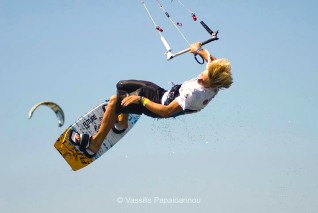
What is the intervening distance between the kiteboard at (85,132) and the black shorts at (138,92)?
6.50 ft

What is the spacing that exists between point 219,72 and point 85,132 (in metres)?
4.47

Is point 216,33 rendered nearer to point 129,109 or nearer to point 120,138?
point 129,109

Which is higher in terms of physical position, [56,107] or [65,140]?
[56,107]

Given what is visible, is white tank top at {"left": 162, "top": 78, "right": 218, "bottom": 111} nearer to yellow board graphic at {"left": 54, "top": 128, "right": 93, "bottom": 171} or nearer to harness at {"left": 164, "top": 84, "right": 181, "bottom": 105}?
harness at {"left": 164, "top": 84, "right": 181, "bottom": 105}

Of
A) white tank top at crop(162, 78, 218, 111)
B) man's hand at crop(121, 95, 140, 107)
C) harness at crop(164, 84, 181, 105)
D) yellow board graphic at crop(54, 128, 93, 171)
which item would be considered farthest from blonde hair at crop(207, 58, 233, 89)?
yellow board graphic at crop(54, 128, 93, 171)

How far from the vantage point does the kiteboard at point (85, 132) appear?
12.7 metres

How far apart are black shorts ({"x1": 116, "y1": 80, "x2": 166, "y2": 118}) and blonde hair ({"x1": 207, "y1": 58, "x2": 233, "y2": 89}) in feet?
4.28

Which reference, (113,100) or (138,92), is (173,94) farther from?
(113,100)

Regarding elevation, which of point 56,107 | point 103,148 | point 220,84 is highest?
point 56,107

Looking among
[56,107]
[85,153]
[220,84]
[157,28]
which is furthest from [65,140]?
[220,84]

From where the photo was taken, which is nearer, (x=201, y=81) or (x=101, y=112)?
(x=201, y=81)

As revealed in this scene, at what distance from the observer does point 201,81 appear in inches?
395

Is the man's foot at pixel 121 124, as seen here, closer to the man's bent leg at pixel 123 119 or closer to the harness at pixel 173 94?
the man's bent leg at pixel 123 119

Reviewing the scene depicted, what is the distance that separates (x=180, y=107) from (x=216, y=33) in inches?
59.2
